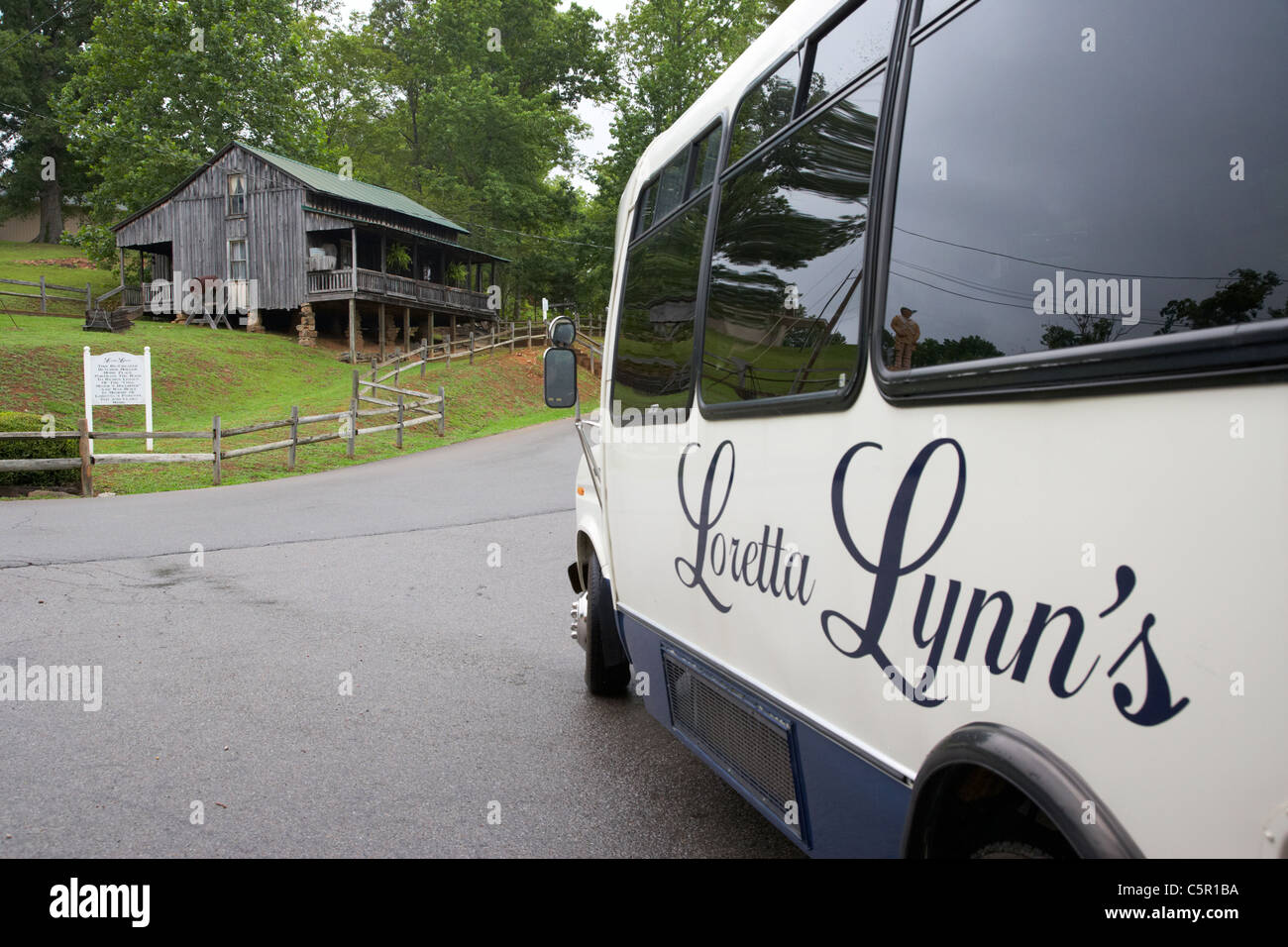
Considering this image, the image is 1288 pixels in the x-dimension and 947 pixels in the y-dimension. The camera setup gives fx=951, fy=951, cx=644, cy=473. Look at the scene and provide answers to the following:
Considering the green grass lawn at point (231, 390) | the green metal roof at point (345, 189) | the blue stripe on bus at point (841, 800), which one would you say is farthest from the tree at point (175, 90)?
the blue stripe on bus at point (841, 800)

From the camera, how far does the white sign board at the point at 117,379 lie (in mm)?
16984

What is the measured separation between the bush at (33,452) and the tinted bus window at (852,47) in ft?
50.5

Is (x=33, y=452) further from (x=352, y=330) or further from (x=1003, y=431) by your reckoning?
(x=352, y=330)

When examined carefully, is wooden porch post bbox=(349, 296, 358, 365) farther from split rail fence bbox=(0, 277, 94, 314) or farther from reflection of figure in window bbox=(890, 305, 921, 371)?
reflection of figure in window bbox=(890, 305, 921, 371)

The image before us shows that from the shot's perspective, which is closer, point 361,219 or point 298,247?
point 298,247

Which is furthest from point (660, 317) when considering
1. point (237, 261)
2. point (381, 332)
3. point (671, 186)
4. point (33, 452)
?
point (237, 261)

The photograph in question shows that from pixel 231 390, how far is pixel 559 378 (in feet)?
78.2

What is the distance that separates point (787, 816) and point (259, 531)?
987cm

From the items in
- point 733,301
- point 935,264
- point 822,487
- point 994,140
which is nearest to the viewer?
point 994,140

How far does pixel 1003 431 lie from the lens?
1.91 meters

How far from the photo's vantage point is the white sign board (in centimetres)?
1698
